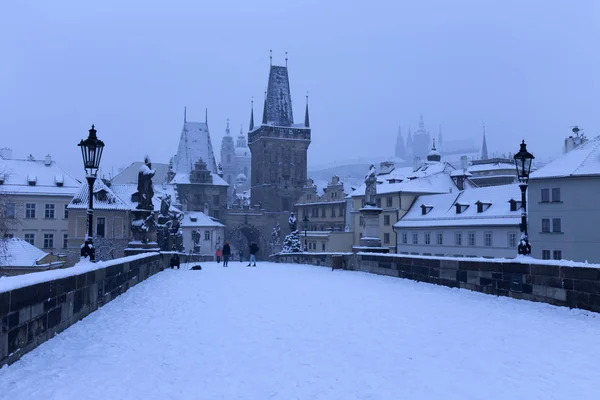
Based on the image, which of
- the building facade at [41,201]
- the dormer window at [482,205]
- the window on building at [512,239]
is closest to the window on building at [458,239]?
the dormer window at [482,205]

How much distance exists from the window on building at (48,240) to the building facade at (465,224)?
113ft

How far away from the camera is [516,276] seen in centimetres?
1255

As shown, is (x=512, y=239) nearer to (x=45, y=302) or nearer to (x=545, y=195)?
(x=545, y=195)

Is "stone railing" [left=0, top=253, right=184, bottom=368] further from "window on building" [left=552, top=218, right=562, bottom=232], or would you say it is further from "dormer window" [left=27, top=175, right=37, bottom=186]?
"dormer window" [left=27, top=175, right=37, bottom=186]

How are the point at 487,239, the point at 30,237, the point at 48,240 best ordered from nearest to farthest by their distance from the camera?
the point at 487,239 → the point at 30,237 → the point at 48,240

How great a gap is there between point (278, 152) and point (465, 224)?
182 feet

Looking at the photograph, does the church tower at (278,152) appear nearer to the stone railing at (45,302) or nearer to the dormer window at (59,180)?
the dormer window at (59,180)

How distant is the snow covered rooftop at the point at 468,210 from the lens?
4991 cm

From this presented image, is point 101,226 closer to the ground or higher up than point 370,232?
higher up

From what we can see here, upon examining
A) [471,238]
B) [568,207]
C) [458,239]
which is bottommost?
[458,239]

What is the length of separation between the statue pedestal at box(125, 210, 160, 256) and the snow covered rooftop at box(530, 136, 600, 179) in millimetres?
31195

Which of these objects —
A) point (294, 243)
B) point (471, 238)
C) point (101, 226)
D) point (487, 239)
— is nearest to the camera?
point (294, 243)

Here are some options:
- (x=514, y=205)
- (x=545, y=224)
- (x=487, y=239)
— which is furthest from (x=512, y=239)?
(x=545, y=224)

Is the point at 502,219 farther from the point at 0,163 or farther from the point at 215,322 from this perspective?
the point at 0,163
